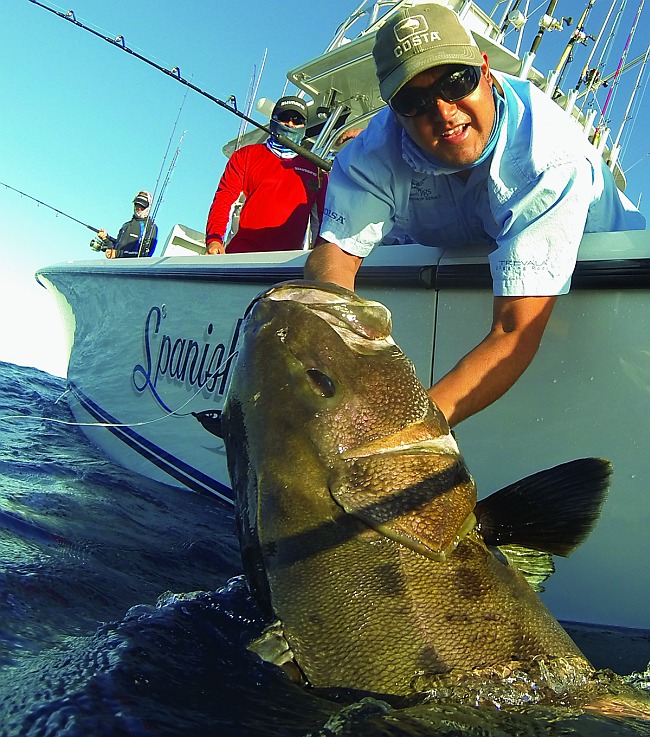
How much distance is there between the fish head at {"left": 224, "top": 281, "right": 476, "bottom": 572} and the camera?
5.28 feet

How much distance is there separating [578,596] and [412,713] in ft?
A: 4.59

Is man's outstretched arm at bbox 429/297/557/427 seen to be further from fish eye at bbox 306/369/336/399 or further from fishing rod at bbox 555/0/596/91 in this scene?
fishing rod at bbox 555/0/596/91

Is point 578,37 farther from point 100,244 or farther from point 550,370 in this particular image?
point 100,244

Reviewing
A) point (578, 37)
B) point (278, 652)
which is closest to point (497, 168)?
point (278, 652)

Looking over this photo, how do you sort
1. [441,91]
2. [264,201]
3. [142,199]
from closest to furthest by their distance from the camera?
1. [441,91]
2. [264,201]
3. [142,199]

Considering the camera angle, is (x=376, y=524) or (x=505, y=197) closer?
(x=376, y=524)

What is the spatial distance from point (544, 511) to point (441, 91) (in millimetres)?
1498

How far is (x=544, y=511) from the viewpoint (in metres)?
1.73

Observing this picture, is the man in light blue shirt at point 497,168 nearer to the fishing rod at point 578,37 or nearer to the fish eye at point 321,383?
the fish eye at point 321,383

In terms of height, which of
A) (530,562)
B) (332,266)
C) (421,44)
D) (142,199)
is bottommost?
(530,562)

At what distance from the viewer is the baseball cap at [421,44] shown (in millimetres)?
2314

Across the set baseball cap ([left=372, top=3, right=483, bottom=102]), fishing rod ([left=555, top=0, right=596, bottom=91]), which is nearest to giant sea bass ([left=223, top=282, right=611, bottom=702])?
baseball cap ([left=372, top=3, right=483, bottom=102])

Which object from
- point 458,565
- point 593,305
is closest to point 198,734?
point 458,565

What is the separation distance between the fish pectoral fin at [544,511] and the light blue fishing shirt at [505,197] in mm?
843
